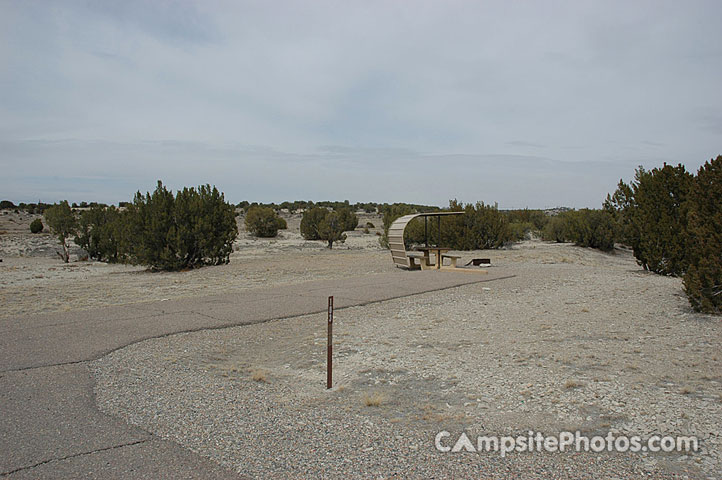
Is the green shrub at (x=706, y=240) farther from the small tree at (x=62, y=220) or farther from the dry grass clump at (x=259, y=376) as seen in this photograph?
the small tree at (x=62, y=220)

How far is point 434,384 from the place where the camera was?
6.36 m

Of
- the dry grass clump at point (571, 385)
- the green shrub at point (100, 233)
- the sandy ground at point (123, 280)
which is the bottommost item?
the sandy ground at point (123, 280)

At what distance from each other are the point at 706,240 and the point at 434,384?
245 inches

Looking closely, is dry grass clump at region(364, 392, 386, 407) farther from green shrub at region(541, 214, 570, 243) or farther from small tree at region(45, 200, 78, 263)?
small tree at region(45, 200, 78, 263)

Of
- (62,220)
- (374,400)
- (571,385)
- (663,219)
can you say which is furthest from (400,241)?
(62,220)

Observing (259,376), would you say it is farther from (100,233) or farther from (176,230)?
(100,233)

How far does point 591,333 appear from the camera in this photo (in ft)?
28.0

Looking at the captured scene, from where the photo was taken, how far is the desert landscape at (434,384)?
4250 mm

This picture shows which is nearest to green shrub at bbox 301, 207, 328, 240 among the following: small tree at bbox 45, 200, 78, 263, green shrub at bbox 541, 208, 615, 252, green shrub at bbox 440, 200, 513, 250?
green shrub at bbox 440, 200, 513, 250

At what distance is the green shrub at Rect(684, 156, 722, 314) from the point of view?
9.35 meters

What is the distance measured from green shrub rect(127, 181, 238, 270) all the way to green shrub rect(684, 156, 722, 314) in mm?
17051

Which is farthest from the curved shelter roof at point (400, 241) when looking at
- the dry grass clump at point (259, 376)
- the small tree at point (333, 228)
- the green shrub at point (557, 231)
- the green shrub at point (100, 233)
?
the green shrub at point (557, 231)

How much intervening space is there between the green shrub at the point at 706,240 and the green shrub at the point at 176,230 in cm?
1705

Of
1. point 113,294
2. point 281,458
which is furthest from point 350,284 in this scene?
point 281,458
